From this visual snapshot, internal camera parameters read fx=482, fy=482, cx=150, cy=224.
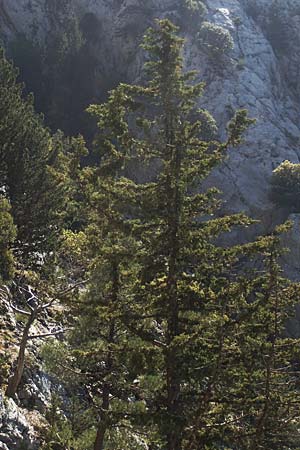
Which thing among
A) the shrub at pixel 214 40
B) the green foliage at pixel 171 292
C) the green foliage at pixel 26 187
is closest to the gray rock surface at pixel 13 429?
the green foliage at pixel 171 292

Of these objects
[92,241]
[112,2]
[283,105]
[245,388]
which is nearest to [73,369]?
[92,241]

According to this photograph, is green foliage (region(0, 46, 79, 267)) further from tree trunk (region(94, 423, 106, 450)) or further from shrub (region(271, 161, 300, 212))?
shrub (region(271, 161, 300, 212))

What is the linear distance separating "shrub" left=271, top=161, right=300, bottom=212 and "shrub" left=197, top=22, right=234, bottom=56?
44.9 ft

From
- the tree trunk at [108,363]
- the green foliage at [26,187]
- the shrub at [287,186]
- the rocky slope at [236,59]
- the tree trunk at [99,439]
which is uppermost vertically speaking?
the rocky slope at [236,59]

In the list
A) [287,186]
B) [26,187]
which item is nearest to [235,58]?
[287,186]

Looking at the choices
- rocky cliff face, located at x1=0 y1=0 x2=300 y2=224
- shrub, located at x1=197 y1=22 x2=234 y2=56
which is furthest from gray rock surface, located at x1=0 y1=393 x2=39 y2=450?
shrub, located at x1=197 y1=22 x2=234 y2=56

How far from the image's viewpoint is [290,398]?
597 cm

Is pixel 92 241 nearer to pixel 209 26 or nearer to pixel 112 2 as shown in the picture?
pixel 209 26

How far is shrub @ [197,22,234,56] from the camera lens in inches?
1757

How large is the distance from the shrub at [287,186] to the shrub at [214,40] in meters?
13.7

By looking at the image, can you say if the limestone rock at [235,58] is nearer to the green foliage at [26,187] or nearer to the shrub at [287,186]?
the shrub at [287,186]

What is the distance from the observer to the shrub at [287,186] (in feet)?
123

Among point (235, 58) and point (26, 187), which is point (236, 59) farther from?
point (26, 187)

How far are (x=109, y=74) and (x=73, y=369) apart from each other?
139 ft
